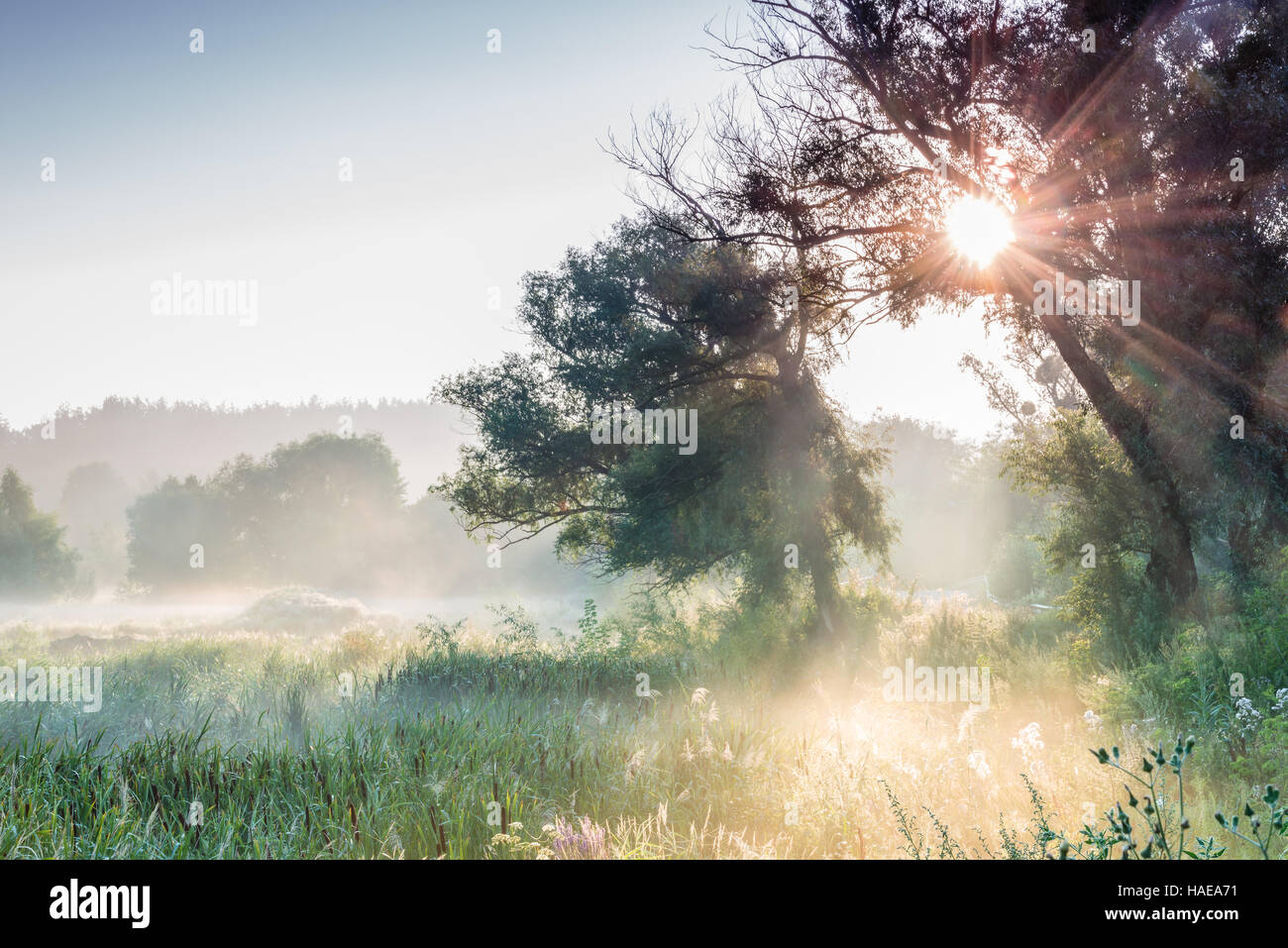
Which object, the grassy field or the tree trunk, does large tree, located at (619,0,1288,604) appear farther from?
the grassy field

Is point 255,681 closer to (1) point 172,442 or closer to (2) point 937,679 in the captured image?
(2) point 937,679

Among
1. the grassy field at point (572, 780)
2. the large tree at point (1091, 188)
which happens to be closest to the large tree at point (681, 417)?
the large tree at point (1091, 188)

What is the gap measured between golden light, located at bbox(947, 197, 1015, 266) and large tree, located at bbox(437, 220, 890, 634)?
331cm

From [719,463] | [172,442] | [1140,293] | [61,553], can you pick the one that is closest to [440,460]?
[172,442]

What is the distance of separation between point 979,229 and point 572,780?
999 centimetres

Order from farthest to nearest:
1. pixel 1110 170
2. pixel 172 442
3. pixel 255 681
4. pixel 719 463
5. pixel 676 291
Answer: pixel 172 442 → pixel 719 463 → pixel 676 291 → pixel 255 681 → pixel 1110 170

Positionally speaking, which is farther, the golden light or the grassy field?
the golden light

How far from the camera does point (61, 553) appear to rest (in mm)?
39125

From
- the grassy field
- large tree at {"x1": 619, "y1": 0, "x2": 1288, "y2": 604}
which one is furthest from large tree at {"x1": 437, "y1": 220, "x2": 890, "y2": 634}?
the grassy field

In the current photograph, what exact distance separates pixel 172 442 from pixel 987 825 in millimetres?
113205

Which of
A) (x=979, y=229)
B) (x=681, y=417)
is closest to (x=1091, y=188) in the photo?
(x=979, y=229)

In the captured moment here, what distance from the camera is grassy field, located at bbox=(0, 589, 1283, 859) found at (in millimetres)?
4141

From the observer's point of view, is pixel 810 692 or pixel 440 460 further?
pixel 440 460

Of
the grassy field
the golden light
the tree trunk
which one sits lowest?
the grassy field
